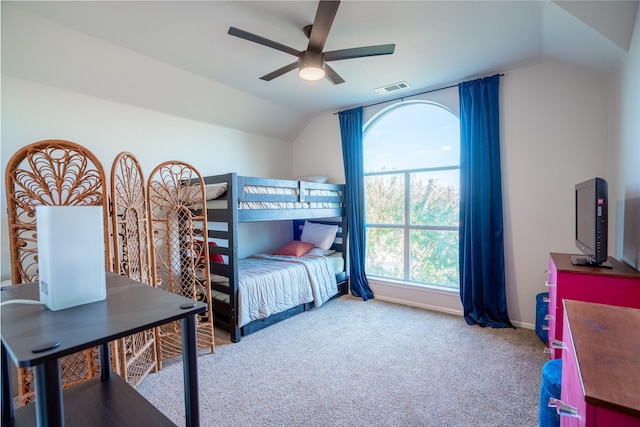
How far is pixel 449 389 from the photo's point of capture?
1.99 m

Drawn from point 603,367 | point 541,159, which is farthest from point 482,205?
point 603,367

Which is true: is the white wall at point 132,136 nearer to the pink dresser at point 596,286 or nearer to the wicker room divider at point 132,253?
the wicker room divider at point 132,253

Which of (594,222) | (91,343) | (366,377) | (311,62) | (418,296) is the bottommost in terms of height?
(366,377)

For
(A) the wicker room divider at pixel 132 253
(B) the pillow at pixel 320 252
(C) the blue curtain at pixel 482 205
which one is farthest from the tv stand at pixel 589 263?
(A) the wicker room divider at pixel 132 253

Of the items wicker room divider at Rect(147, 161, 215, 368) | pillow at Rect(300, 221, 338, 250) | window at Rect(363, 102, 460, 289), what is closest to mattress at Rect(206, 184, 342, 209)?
wicker room divider at Rect(147, 161, 215, 368)

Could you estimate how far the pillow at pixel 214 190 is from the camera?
9.07 ft

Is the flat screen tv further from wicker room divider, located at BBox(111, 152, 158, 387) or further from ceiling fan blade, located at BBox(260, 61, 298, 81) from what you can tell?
wicker room divider, located at BBox(111, 152, 158, 387)

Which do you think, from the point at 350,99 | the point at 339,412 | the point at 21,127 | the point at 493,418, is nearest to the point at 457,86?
the point at 350,99

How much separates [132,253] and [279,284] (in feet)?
4.60

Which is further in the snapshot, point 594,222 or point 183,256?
point 183,256

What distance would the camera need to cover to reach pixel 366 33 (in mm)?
2316

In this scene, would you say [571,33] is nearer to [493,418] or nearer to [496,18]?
[496,18]

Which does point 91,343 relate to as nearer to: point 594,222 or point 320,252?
point 594,222

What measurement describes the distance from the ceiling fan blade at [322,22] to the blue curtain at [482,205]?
6.28 ft
